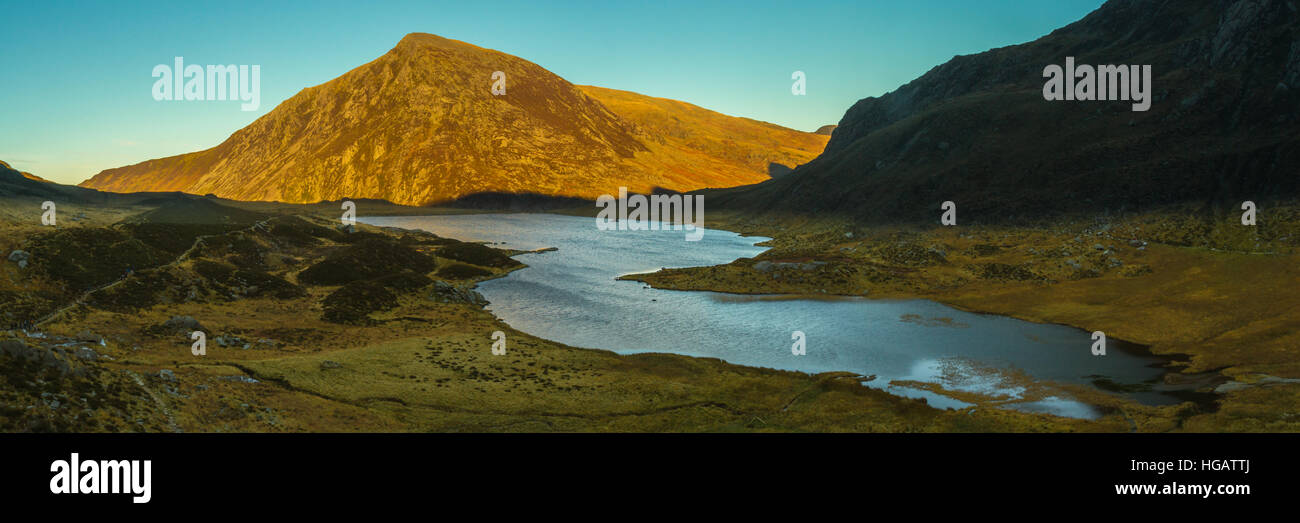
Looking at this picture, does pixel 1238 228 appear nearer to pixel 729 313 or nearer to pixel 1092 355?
pixel 1092 355

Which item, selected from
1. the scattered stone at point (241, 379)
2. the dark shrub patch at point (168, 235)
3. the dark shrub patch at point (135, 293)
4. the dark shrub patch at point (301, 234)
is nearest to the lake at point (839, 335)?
the scattered stone at point (241, 379)

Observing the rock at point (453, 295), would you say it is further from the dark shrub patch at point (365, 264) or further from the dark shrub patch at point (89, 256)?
the dark shrub patch at point (89, 256)

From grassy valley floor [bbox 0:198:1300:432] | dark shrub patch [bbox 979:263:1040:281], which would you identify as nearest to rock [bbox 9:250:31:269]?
grassy valley floor [bbox 0:198:1300:432]

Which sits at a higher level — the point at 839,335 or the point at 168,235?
the point at 168,235

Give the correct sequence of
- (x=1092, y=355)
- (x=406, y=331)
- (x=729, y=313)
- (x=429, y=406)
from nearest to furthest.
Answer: (x=429, y=406) < (x=1092, y=355) < (x=406, y=331) < (x=729, y=313)

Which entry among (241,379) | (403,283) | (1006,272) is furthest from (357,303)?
(1006,272)

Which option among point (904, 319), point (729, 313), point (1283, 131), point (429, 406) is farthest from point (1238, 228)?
point (429, 406)

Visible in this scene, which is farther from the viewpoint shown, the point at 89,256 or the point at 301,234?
the point at 301,234

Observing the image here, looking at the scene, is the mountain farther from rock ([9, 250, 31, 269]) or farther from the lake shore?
rock ([9, 250, 31, 269])

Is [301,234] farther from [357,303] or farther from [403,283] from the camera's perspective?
[357,303]
